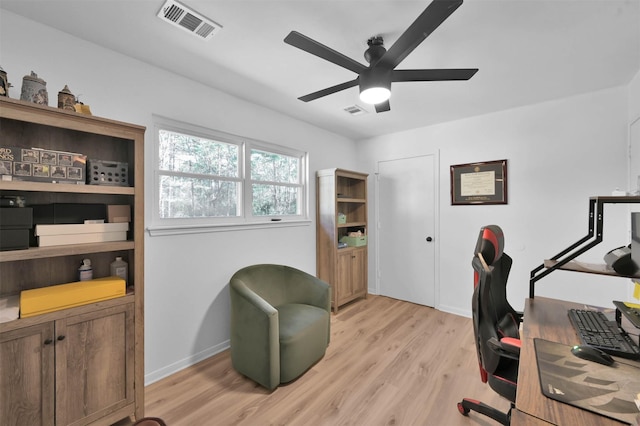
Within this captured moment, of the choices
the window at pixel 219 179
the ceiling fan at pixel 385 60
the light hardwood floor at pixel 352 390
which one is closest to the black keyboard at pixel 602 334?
the light hardwood floor at pixel 352 390

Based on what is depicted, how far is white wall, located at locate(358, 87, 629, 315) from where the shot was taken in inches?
101

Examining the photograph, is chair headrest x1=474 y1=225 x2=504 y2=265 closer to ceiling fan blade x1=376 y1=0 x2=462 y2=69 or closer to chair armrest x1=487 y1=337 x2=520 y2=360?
chair armrest x1=487 y1=337 x2=520 y2=360

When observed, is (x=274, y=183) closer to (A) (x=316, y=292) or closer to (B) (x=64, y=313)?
(A) (x=316, y=292)

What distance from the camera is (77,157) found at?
1573 millimetres

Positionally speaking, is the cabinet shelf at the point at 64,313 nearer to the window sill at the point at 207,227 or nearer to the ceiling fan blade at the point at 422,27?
the window sill at the point at 207,227

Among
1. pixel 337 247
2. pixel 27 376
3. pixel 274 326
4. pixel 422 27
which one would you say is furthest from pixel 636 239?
pixel 27 376

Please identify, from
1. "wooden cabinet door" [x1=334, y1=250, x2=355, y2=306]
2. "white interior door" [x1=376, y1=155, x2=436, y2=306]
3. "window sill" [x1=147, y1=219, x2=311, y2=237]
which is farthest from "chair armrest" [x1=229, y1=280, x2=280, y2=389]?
"white interior door" [x1=376, y1=155, x2=436, y2=306]

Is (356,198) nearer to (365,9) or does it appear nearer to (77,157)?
(365,9)

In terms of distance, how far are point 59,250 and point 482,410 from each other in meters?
2.72

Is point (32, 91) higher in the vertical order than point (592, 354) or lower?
higher

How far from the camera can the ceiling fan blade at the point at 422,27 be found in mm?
1081

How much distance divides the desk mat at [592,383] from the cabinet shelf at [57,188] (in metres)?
2.26

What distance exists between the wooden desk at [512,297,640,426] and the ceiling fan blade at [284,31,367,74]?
168 cm

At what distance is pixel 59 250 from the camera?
1.43 metres
